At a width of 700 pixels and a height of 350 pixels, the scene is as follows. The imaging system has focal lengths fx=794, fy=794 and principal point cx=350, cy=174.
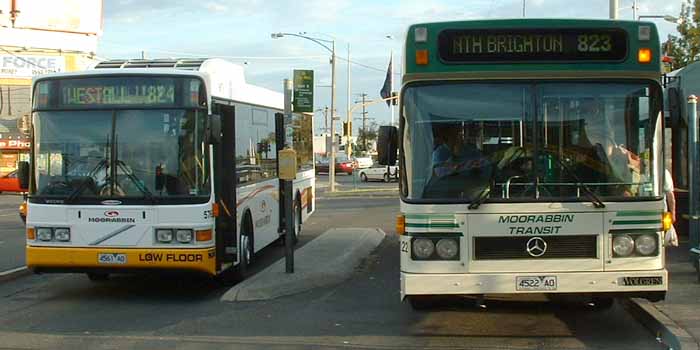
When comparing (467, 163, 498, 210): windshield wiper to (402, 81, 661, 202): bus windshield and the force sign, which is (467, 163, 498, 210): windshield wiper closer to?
(402, 81, 661, 202): bus windshield

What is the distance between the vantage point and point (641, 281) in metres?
7.01

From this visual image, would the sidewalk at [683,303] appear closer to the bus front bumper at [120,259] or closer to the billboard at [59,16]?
the bus front bumper at [120,259]

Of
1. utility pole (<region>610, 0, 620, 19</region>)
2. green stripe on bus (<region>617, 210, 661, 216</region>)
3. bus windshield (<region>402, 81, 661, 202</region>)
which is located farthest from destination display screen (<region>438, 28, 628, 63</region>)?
utility pole (<region>610, 0, 620, 19</region>)

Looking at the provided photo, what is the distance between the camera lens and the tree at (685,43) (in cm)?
2617

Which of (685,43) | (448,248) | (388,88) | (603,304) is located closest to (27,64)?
(388,88)

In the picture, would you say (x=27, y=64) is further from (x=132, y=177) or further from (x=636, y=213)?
(x=636, y=213)

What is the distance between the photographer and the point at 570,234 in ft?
23.3

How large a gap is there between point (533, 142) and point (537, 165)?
0.69ft

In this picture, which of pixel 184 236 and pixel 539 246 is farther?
pixel 184 236

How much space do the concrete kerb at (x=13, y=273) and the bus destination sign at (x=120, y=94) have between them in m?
3.37

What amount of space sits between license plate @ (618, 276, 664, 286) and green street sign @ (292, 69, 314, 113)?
814 cm

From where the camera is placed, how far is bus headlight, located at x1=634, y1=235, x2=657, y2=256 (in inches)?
279

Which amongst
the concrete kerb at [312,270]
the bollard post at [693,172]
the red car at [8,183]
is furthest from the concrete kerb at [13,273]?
the red car at [8,183]

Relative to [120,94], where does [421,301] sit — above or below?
below
